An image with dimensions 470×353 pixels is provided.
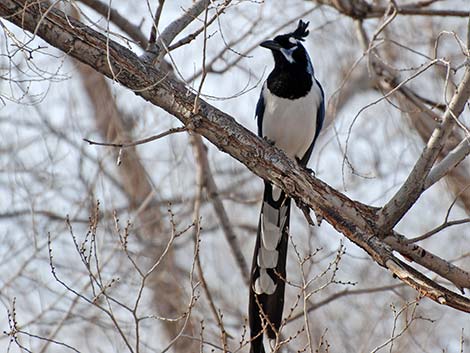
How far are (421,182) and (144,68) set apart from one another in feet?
3.57

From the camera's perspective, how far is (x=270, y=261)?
403 cm

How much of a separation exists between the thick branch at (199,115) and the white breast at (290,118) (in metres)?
1.02

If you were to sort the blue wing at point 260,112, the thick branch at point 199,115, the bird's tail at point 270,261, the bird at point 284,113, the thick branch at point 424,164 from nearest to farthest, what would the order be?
the thick branch at point 424,164, the thick branch at point 199,115, the bird's tail at point 270,261, the bird at point 284,113, the blue wing at point 260,112

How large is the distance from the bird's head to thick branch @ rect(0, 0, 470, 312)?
1.15 metres

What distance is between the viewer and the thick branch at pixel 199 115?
3010 mm

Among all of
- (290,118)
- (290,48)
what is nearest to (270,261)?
(290,118)

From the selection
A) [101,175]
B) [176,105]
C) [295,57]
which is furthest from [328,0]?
[176,105]

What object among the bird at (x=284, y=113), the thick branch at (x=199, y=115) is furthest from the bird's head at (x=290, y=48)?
the thick branch at (x=199, y=115)

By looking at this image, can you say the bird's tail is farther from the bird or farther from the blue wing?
the blue wing

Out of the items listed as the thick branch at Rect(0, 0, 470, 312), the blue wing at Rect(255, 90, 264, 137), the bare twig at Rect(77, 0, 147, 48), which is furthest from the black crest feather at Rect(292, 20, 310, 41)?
the thick branch at Rect(0, 0, 470, 312)

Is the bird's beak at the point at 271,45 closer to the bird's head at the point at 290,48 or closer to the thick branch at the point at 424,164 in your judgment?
the bird's head at the point at 290,48

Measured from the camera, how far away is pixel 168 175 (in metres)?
4.93

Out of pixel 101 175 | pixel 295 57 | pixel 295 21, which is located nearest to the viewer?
pixel 295 57

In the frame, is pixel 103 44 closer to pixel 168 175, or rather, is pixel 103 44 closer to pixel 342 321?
pixel 168 175
